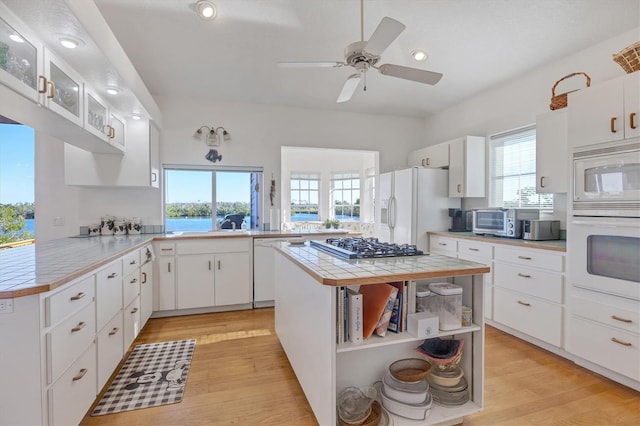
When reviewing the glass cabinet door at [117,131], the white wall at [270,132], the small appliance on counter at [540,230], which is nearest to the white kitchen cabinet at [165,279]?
the glass cabinet door at [117,131]

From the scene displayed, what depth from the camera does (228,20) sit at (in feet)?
→ 8.38

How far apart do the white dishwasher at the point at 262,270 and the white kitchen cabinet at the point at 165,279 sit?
88 cm

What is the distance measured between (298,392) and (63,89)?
244 centimetres

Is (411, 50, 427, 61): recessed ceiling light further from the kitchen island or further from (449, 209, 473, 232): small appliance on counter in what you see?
the kitchen island

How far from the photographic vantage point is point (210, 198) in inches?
169

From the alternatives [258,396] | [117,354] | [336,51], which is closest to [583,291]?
[258,396]

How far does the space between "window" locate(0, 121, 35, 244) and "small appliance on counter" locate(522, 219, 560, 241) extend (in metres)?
5.16

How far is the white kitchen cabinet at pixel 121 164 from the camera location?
3236 millimetres

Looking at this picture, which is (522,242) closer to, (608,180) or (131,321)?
(608,180)

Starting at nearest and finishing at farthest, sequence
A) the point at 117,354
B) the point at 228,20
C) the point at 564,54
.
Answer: the point at 117,354, the point at 228,20, the point at 564,54

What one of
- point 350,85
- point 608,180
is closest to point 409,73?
point 350,85

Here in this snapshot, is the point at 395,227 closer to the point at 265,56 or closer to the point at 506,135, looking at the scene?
the point at 506,135

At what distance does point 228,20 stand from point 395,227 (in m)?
3.12

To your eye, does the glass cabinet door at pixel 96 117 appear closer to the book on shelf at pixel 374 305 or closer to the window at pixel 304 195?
the book on shelf at pixel 374 305
